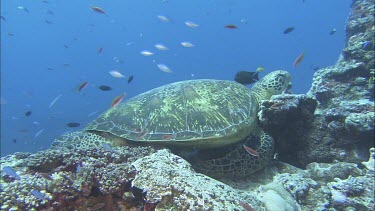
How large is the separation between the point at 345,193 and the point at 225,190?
2.15 metres

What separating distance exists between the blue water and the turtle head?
73901 millimetres

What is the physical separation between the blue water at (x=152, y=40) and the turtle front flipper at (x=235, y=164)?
75.7 metres

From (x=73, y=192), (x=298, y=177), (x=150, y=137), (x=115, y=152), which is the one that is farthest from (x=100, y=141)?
(x=298, y=177)

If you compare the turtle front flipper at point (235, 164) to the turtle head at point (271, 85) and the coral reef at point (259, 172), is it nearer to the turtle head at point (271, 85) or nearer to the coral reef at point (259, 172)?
the coral reef at point (259, 172)

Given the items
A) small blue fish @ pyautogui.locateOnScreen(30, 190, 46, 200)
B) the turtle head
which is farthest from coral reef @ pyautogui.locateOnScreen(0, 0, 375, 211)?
the turtle head

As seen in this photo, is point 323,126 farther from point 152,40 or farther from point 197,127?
point 152,40

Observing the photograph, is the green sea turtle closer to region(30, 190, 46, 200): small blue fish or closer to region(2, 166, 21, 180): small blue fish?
region(2, 166, 21, 180): small blue fish

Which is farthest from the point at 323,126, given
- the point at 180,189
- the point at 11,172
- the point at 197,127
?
the point at 11,172

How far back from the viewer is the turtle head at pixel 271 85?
6.57 metres

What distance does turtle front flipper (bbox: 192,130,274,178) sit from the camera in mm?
4863

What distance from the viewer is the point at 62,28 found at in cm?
10694

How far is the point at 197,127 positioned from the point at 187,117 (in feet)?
1.01

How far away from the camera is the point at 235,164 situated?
4910 millimetres

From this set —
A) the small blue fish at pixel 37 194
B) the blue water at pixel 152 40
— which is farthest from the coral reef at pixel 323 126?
the blue water at pixel 152 40
